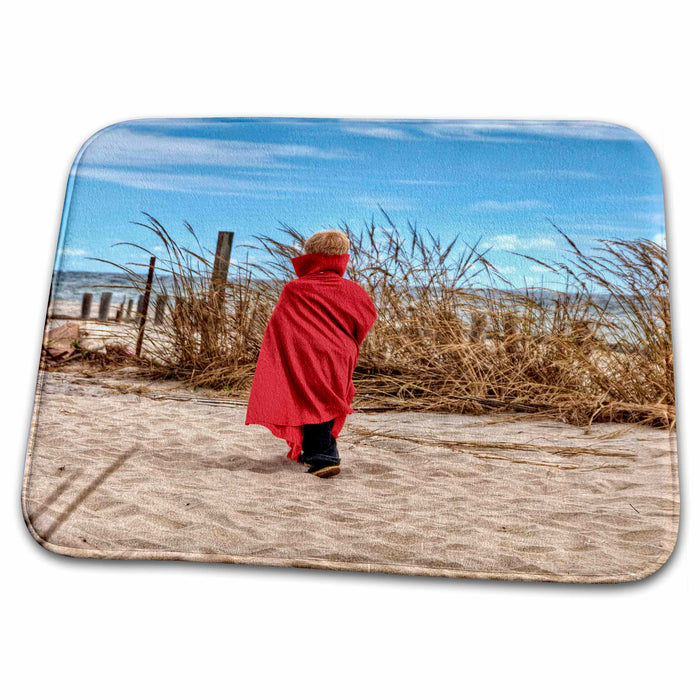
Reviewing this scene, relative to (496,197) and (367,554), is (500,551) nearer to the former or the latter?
(367,554)

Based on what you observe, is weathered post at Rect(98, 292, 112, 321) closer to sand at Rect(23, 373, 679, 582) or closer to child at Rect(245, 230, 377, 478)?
sand at Rect(23, 373, 679, 582)

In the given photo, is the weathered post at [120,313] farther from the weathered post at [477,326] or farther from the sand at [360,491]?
the weathered post at [477,326]

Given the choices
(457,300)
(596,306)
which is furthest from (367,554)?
(596,306)

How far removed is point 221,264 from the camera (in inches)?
114

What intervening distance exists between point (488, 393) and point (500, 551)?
2.46 feet

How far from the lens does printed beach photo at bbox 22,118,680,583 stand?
2.53 metres

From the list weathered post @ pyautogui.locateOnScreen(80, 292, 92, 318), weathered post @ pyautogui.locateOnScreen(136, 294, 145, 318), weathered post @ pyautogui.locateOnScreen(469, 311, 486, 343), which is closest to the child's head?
weathered post @ pyautogui.locateOnScreen(469, 311, 486, 343)

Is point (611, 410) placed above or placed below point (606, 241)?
below

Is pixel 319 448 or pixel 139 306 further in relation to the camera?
pixel 139 306

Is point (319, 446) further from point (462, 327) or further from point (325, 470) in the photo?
point (462, 327)

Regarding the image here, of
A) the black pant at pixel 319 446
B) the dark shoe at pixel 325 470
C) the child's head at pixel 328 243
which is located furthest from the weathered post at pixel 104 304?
the dark shoe at pixel 325 470

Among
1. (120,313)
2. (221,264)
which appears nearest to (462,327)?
(221,264)

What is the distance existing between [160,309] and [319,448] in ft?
3.31

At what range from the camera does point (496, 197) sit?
271 centimetres
